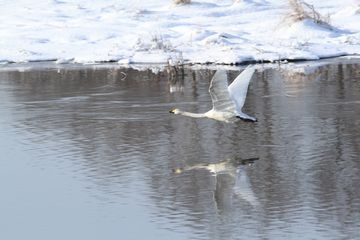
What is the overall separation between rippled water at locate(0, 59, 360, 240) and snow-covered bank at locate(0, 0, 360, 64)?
230 inches

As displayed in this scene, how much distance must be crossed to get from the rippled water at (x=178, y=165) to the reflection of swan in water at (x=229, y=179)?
0.01 metres

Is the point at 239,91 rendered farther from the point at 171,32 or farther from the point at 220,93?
the point at 171,32

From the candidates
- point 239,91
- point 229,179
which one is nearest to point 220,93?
point 239,91

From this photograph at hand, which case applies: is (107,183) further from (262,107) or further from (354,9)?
(354,9)

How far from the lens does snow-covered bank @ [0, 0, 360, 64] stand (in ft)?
85.5

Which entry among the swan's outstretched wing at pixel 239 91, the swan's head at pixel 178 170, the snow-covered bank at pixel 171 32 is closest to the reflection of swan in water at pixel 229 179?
the swan's head at pixel 178 170

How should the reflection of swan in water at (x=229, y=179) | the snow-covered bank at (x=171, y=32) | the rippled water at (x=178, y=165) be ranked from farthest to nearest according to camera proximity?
1. the snow-covered bank at (x=171, y=32)
2. the reflection of swan in water at (x=229, y=179)
3. the rippled water at (x=178, y=165)

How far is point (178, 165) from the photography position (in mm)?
11922

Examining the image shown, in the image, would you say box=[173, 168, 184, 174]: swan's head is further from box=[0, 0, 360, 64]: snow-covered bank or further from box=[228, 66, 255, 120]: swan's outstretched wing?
box=[0, 0, 360, 64]: snow-covered bank

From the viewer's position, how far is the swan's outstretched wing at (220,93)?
11422mm

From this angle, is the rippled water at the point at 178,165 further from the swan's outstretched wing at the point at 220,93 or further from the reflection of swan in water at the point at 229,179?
the swan's outstretched wing at the point at 220,93

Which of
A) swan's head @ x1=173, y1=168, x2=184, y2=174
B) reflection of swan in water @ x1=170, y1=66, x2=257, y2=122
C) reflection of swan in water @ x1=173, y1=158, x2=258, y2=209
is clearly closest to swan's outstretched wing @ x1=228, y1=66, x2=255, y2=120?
reflection of swan in water @ x1=170, y1=66, x2=257, y2=122

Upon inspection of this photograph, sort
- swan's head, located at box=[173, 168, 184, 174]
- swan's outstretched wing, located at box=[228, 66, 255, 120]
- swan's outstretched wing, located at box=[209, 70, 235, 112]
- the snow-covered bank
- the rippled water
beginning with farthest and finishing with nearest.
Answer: the snow-covered bank, swan's outstretched wing, located at box=[228, 66, 255, 120], swan's head, located at box=[173, 168, 184, 174], swan's outstretched wing, located at box=[209, 70, 235, 112], the rippled water

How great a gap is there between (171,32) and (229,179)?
19.2m
